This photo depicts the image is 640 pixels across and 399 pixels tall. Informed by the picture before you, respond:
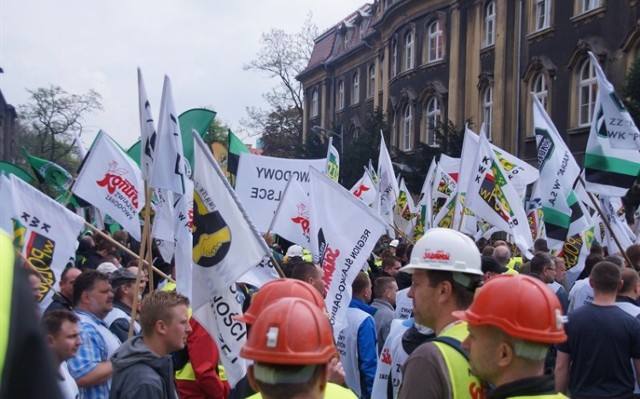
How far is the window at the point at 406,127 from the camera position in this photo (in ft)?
129

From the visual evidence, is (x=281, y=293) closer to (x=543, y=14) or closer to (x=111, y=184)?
(x=111, y=184)

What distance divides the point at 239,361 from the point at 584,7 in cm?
2306

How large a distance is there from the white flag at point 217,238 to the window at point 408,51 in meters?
33.8

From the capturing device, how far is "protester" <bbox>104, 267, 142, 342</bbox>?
6.38m

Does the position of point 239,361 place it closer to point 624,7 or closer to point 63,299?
point 63,299

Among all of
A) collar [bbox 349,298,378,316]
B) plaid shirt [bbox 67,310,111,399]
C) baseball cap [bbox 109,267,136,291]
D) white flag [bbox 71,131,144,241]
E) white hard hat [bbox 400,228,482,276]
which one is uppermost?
white flag [bbox 71,131,144,241]

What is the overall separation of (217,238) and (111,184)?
485 centimetres

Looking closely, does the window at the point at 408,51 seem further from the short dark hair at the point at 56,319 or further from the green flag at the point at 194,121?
the short dark hair at the point at 56,319

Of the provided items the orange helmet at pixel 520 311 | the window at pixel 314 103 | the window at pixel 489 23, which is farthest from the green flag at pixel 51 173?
the window at pixel 314 103

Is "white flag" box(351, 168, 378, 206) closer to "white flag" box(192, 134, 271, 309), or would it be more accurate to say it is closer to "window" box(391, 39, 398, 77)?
"white flag" box(192, 134, 271, 309)

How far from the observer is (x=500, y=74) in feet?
99.1

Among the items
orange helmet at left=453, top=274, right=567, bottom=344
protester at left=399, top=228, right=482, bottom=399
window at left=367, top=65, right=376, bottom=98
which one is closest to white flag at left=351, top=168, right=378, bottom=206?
protester at left=399, top=228, right=482, bottom=399

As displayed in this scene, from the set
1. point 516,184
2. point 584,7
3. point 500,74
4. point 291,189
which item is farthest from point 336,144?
point 291,189

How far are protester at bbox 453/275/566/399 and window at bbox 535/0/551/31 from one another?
1026 inches
